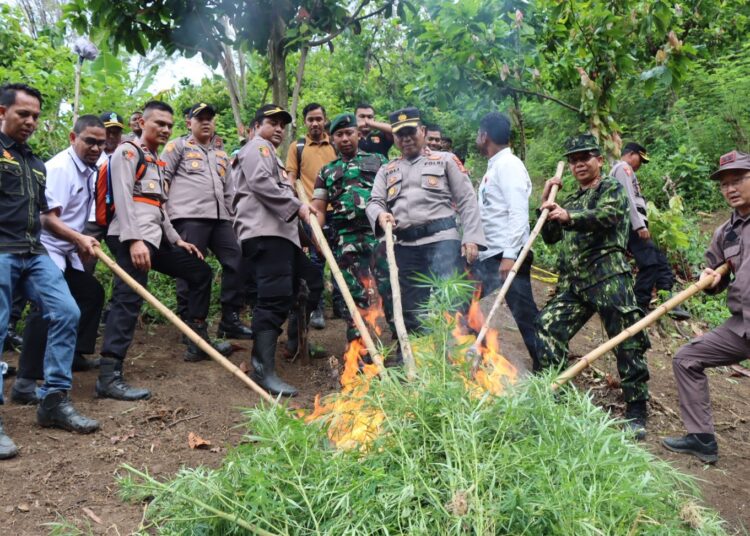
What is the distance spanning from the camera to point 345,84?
1616cm

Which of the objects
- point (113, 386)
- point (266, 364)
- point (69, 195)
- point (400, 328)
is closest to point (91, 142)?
point (69, 195)

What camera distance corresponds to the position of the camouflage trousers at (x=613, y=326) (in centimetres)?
485

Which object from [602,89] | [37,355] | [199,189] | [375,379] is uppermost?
[602,89]

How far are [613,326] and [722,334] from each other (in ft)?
2.36

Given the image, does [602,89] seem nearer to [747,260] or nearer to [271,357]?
[747,260]

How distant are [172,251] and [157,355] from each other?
3.83 ft

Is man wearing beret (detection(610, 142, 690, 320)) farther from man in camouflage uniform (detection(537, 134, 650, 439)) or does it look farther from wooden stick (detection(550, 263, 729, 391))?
wooden stick (detection(550, 263, 729, 391))

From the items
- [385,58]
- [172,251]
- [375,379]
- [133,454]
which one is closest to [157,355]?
[172,251]

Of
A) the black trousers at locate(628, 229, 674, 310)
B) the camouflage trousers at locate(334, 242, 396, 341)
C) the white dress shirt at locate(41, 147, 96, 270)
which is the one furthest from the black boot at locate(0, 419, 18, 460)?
the black trousers at locate(628, 229, 674, 310)

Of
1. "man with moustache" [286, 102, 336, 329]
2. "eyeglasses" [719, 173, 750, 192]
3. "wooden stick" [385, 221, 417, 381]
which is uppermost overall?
"eyeglasses" [719, 173, 750, 192]

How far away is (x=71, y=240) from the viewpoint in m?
4.76

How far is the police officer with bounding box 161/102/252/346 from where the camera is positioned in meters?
6.10

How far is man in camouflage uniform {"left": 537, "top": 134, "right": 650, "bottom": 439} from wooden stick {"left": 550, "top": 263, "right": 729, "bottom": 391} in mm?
469

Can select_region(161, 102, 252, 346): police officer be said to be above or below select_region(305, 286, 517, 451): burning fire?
above
